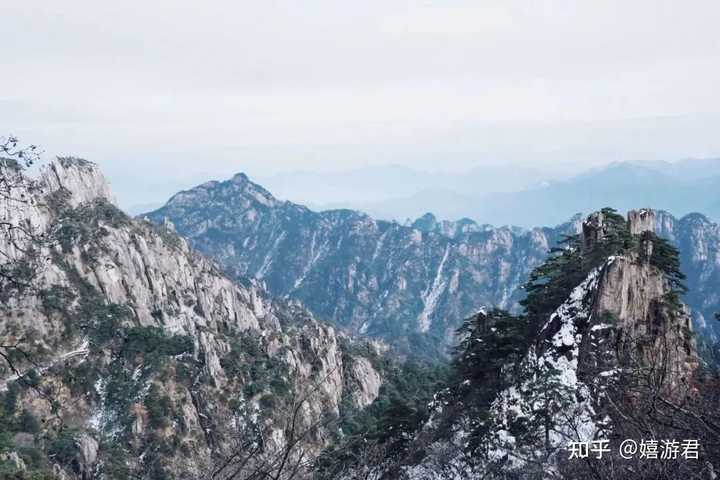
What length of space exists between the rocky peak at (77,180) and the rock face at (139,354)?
0.25 m

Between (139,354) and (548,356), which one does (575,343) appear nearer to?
(548,356)

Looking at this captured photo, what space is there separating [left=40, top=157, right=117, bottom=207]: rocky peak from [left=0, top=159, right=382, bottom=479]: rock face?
0.25 meters

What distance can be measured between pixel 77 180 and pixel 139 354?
41.3 metres

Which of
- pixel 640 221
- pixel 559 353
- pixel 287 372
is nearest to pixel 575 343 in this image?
pixel 559 353

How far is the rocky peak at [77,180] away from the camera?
8312 cm

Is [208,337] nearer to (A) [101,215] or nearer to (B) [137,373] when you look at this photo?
(B) [137,373]

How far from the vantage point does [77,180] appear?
87500mm

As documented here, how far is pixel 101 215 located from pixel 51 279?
21.0 metres

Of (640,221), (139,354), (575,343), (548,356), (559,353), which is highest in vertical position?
(640,221)

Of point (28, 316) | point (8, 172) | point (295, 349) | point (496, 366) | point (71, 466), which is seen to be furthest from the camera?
point (295, 349)

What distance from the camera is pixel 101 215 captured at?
80750 millimetres

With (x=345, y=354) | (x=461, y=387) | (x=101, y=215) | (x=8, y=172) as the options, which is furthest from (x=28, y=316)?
(x=8, y=172)

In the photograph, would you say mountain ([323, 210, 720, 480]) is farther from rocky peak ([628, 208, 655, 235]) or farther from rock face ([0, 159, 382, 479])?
rock face ([0, 159, 382, 479])

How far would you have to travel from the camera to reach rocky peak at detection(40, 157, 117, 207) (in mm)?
Result: 83125
